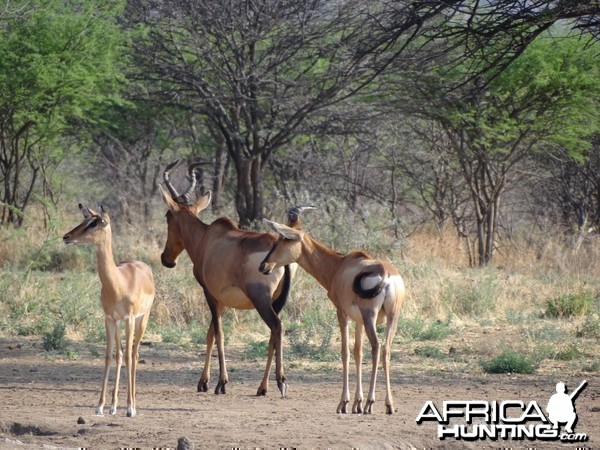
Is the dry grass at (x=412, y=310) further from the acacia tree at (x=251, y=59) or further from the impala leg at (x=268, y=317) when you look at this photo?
the acacia tree at (x=251, y=59)

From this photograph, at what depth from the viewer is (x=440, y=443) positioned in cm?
734

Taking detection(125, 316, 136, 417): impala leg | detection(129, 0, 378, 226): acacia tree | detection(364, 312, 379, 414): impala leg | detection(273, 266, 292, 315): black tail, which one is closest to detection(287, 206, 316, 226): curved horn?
detection(273, 266, 292, 315): black tail

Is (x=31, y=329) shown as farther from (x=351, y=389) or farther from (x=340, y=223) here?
(x=340, y=223)

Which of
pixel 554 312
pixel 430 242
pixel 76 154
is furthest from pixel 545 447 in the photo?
pixel 76 154

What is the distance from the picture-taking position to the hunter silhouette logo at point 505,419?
759cm

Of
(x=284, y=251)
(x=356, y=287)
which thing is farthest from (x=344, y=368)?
(x=284, y=251)

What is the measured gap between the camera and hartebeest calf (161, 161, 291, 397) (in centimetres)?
970

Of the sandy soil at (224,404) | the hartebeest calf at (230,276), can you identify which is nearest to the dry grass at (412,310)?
the sandy soil at (224,404)

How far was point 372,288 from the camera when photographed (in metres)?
8.11

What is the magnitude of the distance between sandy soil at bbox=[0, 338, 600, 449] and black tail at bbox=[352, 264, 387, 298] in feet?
3.13

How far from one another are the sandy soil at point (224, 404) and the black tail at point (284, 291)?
2.56 ft

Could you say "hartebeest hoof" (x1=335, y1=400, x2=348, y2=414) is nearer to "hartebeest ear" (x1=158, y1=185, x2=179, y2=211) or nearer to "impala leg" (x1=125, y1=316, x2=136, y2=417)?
"impala leg" (x1=125, y1=316, x2=136, y2=417)

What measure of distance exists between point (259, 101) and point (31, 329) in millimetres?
10302

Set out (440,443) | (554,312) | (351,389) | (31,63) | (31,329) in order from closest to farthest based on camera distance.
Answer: (440,443) → (351,389) → (31,329) → (554,312) → (31,63)
